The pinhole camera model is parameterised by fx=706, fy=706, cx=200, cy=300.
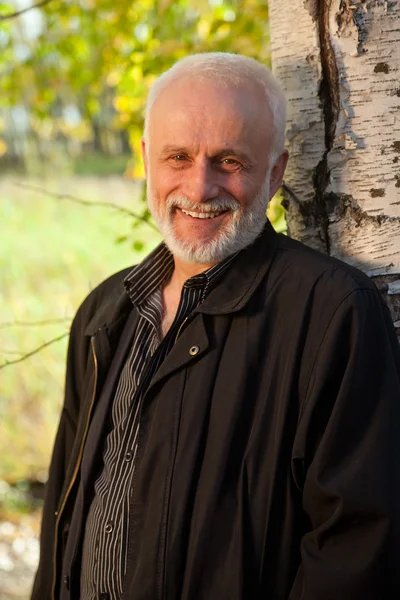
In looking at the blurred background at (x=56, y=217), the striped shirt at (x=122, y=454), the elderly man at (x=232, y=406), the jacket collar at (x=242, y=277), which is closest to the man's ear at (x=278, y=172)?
the elderly man at (x=232, y=406)

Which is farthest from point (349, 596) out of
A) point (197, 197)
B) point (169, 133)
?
point (169, 133)

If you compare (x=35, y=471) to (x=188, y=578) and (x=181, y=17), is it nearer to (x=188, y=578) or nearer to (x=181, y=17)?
(x=181, y=17)

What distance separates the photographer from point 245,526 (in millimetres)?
1646

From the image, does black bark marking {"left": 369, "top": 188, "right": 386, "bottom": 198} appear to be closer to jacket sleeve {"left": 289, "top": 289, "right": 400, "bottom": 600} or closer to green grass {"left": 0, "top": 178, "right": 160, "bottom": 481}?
jacket sleeve {"left": 289, "top": 289, "right": 400, "bottom": 600}

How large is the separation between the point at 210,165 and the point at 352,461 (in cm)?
86

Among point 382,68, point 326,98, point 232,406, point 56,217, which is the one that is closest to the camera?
point 232,406

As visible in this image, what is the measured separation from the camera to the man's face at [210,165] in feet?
6.20

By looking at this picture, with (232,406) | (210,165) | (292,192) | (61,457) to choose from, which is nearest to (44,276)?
(61,457)

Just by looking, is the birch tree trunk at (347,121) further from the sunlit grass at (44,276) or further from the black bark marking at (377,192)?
the sunlit grass at (44,276)

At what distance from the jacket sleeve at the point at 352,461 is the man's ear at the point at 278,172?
0.53 metres

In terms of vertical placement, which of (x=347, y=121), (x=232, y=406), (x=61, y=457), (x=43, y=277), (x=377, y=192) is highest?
(x=43, y=277)

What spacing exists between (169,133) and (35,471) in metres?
4.06

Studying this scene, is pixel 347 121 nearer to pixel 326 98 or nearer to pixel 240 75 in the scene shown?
pixel 326 98

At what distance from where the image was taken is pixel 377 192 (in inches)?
75.7
